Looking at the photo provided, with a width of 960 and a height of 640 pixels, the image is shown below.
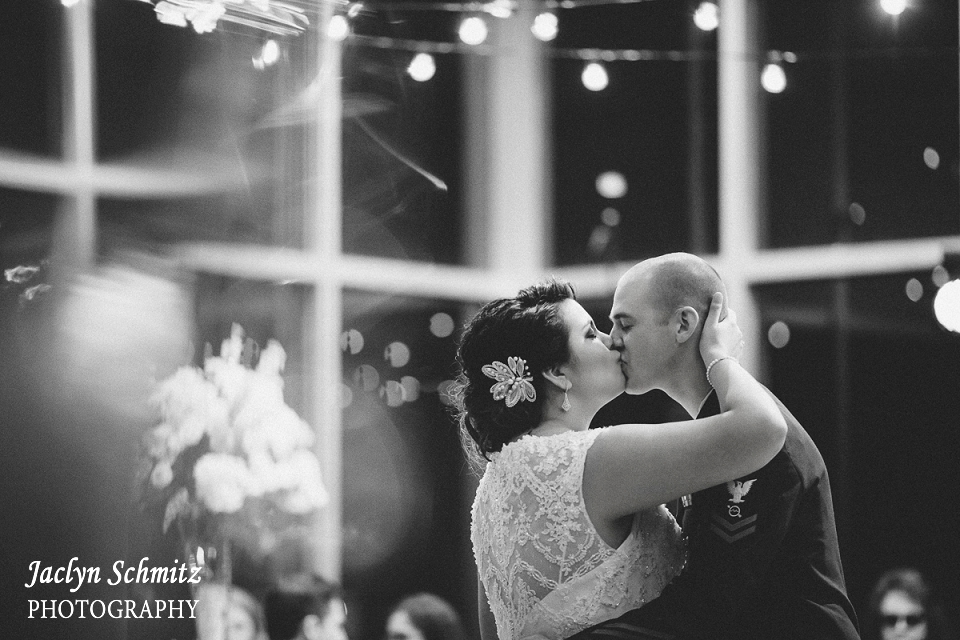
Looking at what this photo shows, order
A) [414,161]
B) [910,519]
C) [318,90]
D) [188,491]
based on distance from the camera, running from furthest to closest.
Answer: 1. [414,161]
2. [318,90]
3. [910,519]
4. [188,491]

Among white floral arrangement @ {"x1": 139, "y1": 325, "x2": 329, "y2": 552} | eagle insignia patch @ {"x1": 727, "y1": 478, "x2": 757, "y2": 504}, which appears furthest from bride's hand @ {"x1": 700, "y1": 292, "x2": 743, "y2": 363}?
white floral arrangement @ {"x1": 139, "y1": 325, "x2": 329, "y2": 552}

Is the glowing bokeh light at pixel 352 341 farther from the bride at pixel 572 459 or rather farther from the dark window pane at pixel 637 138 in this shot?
the bride at pixel 572 459

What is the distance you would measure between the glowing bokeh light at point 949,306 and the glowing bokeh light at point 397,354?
200cm

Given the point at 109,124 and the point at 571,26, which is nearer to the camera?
the point at 109,124

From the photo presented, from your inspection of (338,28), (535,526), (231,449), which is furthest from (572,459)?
(338,28)

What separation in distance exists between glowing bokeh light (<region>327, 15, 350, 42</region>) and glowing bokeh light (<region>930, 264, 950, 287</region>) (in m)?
2.40

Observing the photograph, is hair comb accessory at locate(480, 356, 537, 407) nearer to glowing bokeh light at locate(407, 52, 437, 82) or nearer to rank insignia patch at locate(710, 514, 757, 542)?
rank insignia patch at locate(710, 514, 757, 542)

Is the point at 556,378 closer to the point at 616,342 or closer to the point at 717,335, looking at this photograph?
the point at 616,342

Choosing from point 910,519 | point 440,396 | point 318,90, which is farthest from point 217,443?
point 910,519

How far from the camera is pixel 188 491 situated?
3.53 metres

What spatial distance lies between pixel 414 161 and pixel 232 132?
858 mm

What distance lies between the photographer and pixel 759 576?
1.96 meters

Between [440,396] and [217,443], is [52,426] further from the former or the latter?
[440,396]

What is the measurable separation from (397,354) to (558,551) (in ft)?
7.43
